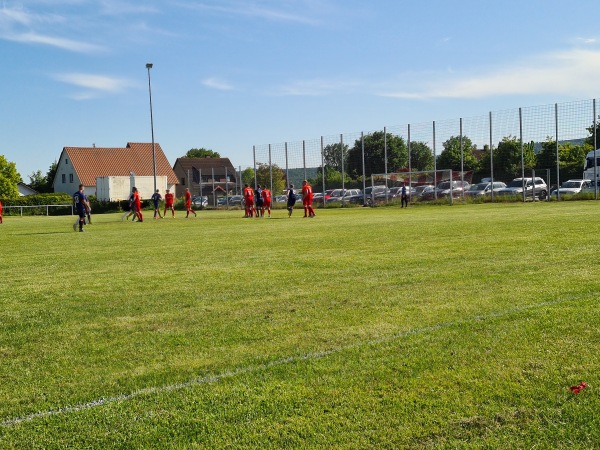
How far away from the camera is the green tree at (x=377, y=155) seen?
4816cm

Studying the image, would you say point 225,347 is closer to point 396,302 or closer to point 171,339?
point 171,339

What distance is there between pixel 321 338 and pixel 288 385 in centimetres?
134

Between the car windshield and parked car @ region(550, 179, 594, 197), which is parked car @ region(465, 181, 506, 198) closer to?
the car windshield

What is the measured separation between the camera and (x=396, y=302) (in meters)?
7.37

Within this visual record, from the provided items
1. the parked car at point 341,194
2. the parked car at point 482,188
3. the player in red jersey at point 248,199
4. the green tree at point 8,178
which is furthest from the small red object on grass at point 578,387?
the green tree at point 8,178

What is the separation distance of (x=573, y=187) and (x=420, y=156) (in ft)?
35.7

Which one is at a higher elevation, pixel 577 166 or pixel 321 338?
Result: pixel 577 166

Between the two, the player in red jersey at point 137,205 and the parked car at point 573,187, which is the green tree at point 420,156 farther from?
the player in red jersey at point 137,205

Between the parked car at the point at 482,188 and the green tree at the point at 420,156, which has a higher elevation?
the green tree at the point at 420,156

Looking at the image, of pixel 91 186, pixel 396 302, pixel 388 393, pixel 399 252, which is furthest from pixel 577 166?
pixel 91 186

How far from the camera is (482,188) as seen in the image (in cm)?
Result: 4431

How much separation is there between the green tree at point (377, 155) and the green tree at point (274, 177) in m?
7.44

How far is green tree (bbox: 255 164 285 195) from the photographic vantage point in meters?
55.7

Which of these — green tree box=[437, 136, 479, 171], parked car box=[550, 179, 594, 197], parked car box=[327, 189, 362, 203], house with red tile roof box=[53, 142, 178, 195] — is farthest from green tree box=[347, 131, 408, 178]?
house with red tile roof box=[53, 142, 178, 195]
